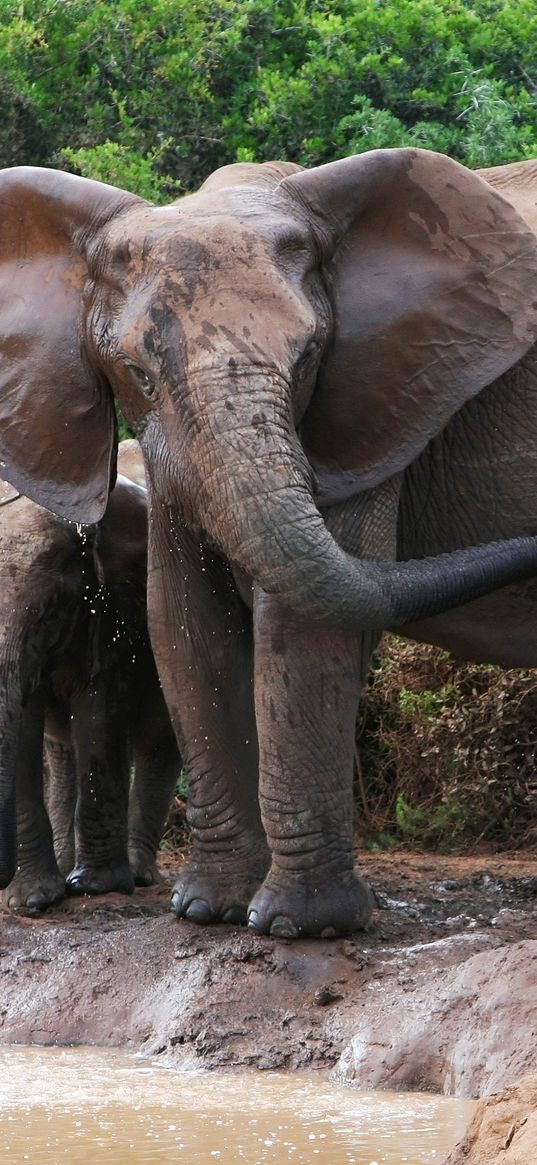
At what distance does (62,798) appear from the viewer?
29.1 ft

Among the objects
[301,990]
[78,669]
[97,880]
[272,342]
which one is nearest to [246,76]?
[78,669]

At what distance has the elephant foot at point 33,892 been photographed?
7.59m

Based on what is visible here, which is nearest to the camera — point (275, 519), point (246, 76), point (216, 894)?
point (275, 519)

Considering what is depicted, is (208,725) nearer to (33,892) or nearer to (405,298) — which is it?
(33,892)

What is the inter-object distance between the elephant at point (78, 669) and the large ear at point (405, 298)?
1.11 meters

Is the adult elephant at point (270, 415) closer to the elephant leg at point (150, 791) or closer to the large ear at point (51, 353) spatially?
the large ear at point (51, 353)

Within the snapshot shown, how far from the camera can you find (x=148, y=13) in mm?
10867

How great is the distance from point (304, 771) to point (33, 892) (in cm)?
149

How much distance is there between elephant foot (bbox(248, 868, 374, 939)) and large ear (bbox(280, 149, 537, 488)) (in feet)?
4.12

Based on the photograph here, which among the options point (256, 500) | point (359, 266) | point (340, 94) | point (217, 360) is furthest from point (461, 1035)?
point (340, 94)

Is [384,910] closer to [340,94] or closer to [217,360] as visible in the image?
[217,360]

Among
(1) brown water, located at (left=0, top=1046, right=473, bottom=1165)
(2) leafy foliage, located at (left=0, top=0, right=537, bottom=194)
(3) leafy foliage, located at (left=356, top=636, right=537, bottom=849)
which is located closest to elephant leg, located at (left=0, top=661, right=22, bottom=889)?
(1) brown water, located at (left=0, top=1046, right=473, bottom=1165)

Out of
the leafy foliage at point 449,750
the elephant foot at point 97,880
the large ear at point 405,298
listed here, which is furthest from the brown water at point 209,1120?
the leafy foliage at point 449,750

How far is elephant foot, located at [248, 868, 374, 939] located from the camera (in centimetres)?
650
